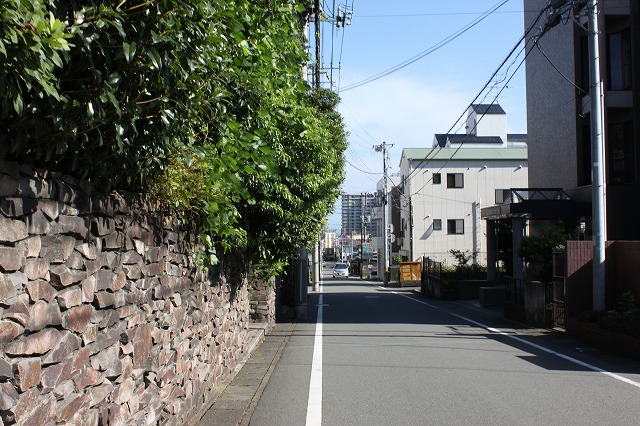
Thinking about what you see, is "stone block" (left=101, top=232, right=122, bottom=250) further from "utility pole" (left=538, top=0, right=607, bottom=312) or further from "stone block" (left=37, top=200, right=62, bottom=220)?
"utility pole" (left=538, top=0, right=607, bottom=312)

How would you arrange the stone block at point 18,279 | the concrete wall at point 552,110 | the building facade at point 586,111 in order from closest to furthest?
the stone block at point 18,279, the building facade at point 586,111, the concrete wall at point 552,110

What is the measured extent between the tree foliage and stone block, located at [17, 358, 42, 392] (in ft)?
3.50

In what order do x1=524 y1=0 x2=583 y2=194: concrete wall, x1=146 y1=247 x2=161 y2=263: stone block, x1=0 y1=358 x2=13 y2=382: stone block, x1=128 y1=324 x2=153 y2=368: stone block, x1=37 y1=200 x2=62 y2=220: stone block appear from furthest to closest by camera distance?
x1=524 y1=0 x2=583 y2=194: concrete wall → x1=146 y1=247 x2=161 y2=263: stone block → x1=128 y1=324 x2=153 y2=368: stone block → x1=37 y1=200 x2=62 y2=220: stone block → x1=0 y1=358 x2=13 y2=382: stone block

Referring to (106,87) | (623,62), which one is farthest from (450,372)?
(623,62)

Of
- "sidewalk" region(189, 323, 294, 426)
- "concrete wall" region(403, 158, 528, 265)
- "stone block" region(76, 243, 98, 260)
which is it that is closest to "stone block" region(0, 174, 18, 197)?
"stone block" region(76, 243, 98, 260)

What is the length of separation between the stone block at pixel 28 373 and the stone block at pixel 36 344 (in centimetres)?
5

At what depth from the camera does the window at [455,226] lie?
167 feet

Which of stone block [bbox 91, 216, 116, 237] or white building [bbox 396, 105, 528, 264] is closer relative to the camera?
stone block [bbox 91, 216, 116, 237]

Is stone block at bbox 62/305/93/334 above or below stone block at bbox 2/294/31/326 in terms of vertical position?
below

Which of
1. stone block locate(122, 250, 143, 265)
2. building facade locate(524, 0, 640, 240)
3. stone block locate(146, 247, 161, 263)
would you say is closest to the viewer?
stone block locate(122, 250, 143, 265)

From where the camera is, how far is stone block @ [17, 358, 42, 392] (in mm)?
3156

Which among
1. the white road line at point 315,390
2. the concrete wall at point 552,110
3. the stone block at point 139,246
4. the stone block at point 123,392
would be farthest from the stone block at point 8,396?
the concrete wall at point 552,110

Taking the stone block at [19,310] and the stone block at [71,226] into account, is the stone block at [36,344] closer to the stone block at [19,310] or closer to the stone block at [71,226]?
the stone block at [19,310]

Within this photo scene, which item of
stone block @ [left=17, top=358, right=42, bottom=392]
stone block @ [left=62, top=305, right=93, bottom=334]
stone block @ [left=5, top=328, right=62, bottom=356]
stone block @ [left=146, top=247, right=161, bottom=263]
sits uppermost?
stone block @ [left=146, top=247, right=161, bottom=263]
